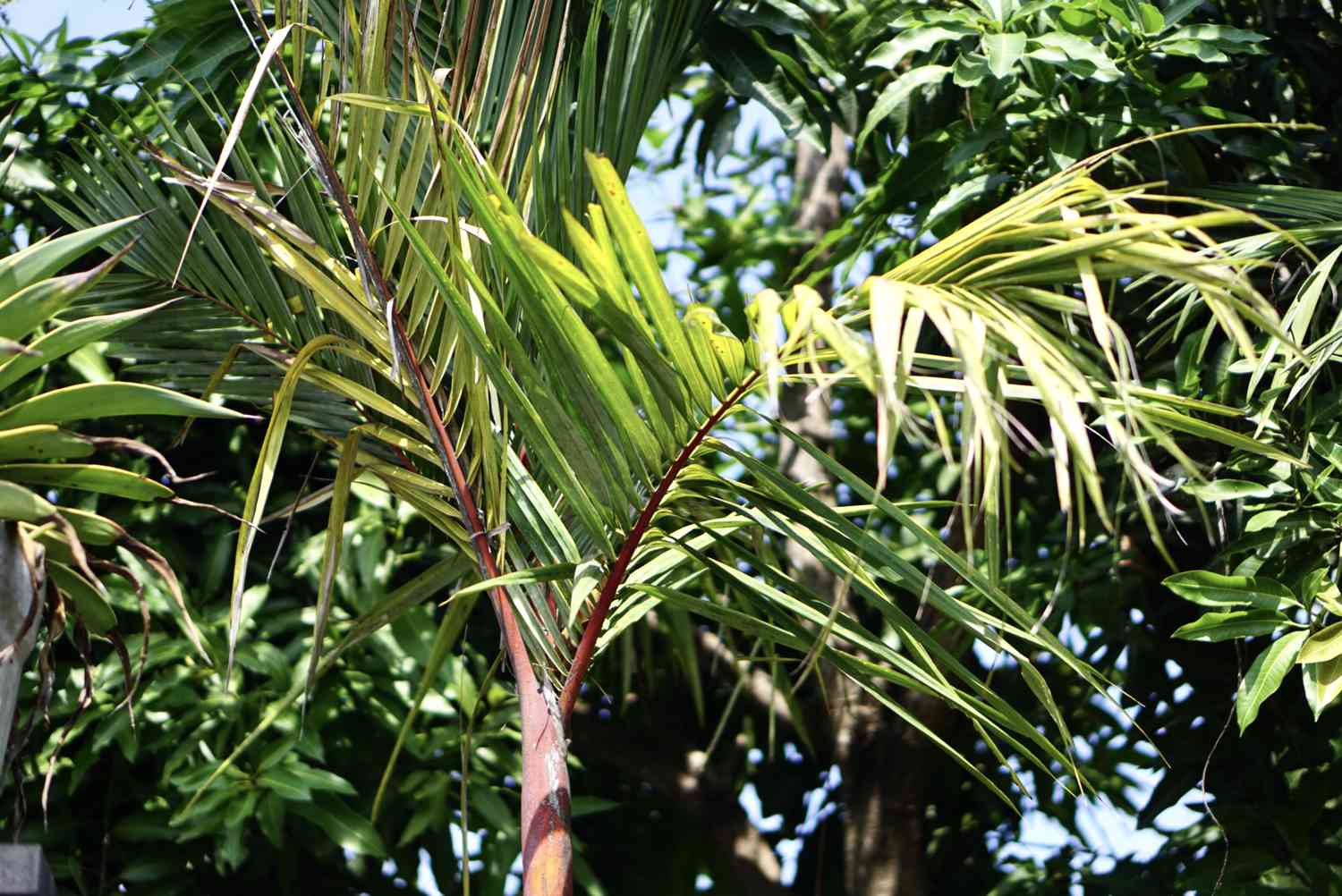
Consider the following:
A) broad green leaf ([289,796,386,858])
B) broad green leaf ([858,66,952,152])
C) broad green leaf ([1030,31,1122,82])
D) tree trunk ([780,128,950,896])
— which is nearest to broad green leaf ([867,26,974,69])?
broad green leaf ([858,66,952,152])

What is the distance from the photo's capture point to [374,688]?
9.98ft

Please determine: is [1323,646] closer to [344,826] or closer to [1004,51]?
[1004,51]

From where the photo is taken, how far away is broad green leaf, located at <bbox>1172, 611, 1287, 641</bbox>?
A: 2.15m

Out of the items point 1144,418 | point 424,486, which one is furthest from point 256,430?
point 1144,418

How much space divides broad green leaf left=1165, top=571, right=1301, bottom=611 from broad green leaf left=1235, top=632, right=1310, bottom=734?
57 mm

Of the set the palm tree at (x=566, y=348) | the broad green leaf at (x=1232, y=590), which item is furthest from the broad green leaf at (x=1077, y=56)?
the broad green leaf at (x=1232, y=590)

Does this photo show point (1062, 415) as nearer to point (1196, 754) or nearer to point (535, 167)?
point (535, 167)

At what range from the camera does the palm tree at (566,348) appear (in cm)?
130

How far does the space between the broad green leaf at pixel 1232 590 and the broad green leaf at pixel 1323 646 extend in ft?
0.24

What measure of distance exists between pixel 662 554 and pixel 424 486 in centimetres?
33

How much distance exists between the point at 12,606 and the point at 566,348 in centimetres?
66

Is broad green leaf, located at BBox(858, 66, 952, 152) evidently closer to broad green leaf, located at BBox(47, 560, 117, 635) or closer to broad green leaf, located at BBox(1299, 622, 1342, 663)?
broad green leaf, located at BBox(1299, 622, 1342, 663)

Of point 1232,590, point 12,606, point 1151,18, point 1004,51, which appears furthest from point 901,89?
point 12,606

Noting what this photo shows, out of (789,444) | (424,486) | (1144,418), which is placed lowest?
(789,444)
